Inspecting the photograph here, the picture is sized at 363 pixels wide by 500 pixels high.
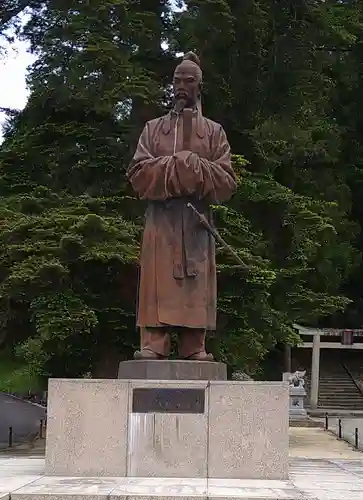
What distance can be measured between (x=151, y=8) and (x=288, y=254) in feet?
19.6

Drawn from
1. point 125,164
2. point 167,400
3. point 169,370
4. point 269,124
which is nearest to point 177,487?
point 167,400

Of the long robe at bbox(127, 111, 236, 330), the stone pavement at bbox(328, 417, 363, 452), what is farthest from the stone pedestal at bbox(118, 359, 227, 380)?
the stone pavement at bbox(328, 417, 363, 452)

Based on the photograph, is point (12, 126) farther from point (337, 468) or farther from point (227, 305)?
point (337, 468)

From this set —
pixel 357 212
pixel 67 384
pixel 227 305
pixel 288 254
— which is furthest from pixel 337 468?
pixel 357 212

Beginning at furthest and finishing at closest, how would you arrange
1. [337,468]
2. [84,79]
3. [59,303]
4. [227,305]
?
1. [84,79]
2. [227,305]
3. [59,303]
4. [337,468]

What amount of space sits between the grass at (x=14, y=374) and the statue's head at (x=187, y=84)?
7.55 meters

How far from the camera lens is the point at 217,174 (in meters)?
8.34

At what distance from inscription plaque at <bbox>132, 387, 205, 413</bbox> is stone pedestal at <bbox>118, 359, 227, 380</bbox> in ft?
0.76

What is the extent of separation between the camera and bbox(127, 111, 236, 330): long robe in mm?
8188

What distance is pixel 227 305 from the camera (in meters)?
14.7

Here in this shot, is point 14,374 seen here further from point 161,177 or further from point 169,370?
point 161,177

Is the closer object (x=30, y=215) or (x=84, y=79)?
(x=30, y=215)

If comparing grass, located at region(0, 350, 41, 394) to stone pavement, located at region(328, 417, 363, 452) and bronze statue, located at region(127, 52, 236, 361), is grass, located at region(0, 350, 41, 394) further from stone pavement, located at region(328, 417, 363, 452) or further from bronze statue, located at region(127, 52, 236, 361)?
bronze statue, located at region(127, 52, 236, 361)

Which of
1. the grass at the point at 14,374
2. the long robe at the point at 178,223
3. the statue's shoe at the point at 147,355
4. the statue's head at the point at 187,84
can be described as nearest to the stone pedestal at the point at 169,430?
the statue's shoe at the point at 147,355
